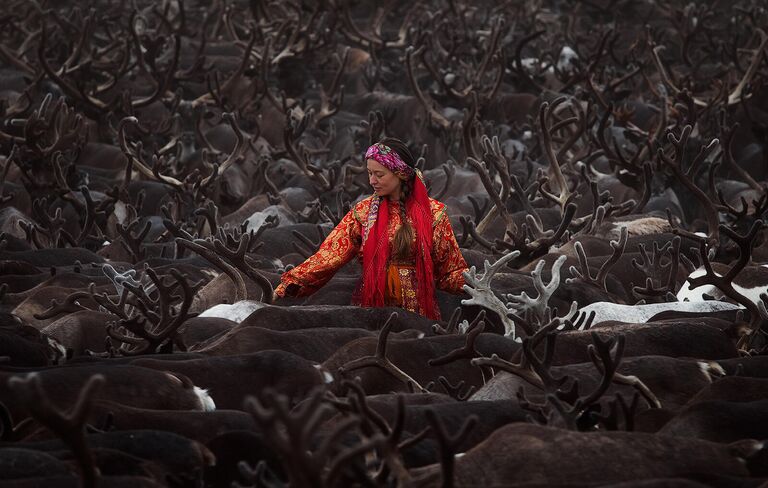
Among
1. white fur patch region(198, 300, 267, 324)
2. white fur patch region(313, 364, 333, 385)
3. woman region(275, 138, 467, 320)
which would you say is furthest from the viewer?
white fur patch region(198, 300, 267, 324)

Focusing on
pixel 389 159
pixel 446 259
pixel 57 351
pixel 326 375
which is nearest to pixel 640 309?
pixel 446 259

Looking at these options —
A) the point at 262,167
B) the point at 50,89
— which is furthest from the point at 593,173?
the point at 50,89

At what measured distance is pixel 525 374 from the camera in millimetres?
5621

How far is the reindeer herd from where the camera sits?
178 inches

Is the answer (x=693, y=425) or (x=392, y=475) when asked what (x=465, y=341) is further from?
(x=392, y=475)

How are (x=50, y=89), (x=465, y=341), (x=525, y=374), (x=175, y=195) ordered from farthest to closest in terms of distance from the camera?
(x=50, y=89) < (x=175, y=195) < (x=465, y=341) < (x=525, y=374)

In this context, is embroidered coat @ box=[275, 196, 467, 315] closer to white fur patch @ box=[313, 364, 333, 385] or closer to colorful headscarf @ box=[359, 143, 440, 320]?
colorful headscarf @ box=[359, 143, 440, 320]

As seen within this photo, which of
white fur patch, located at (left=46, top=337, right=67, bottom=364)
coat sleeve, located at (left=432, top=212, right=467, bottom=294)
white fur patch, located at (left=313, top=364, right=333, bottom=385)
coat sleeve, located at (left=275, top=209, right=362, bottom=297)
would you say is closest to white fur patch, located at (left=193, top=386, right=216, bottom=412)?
white fur patch, located at (left=313, top=364, right=333, bottom=385)

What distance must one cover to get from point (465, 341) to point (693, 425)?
158 cm

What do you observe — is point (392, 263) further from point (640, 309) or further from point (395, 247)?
point (640, 309)

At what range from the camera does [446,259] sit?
23.3ft

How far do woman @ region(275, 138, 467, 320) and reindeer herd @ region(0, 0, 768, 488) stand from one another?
141 mm

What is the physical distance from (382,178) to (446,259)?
0.57m

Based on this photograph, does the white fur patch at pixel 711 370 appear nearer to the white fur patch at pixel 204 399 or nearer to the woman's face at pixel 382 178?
the woman's face at pixel 382 178
